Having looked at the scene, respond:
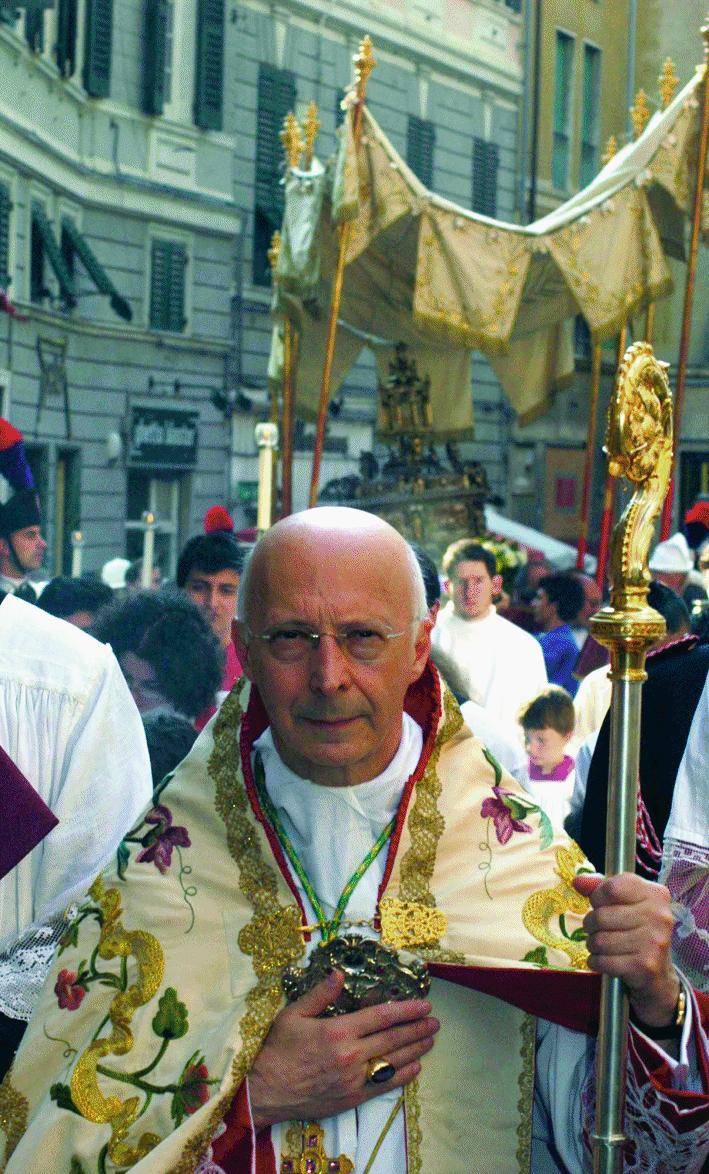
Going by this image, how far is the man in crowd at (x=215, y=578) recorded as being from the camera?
19.9 feet

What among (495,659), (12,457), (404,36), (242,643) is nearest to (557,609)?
(495,659)

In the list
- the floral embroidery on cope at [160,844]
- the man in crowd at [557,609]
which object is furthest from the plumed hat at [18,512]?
the man in crowd at [557,609]

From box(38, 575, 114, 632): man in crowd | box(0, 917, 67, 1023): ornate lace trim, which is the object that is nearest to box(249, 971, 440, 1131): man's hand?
box(0, 917, 67, 1023): ornate lace trim

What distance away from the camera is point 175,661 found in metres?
4.89

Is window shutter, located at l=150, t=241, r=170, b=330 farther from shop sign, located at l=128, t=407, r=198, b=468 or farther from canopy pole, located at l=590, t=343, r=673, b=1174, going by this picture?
canopy pole, located at l=590, t=343, r=673, b=1174

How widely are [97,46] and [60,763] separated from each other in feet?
52.8

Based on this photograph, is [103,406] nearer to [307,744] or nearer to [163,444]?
[163,444]

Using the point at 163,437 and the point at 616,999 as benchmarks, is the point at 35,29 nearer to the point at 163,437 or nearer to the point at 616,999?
the point at 163,437

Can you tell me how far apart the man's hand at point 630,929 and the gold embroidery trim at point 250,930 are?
441mm

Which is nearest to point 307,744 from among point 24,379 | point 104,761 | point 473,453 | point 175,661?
point 104,761

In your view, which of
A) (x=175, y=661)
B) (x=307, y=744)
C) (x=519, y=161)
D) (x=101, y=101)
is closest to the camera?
(x=307, y=744)

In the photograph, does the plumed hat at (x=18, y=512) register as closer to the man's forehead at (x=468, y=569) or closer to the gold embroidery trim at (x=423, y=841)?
the gold embroidery trim at (x=423, y=841)

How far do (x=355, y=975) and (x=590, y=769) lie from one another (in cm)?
64

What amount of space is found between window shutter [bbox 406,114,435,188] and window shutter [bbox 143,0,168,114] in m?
4.22
